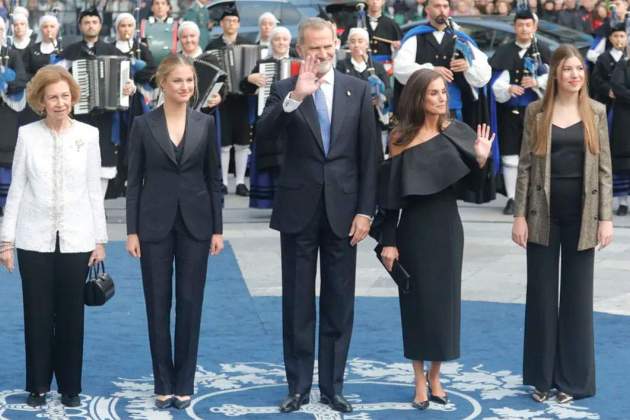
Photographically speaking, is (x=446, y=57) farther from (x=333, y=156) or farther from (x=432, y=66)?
(x=333, y=156)

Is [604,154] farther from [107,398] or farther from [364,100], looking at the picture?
[107,398]

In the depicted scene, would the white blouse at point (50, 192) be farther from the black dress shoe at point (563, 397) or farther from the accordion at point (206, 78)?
the accordion at point (206, 78)

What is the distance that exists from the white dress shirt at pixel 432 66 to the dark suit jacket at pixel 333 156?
19.9 ft

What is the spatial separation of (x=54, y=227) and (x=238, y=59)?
24.7 ft

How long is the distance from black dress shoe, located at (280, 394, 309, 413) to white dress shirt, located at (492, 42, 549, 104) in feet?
23.8

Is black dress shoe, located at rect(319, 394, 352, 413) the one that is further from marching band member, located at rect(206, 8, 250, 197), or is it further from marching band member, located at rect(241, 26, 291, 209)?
marching band member, located at rect(206, 8, 250, 197)

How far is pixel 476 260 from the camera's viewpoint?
1202cm

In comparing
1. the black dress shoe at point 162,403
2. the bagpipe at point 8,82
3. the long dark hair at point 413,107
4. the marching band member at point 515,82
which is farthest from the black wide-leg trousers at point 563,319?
the bagpipe at point 8,82

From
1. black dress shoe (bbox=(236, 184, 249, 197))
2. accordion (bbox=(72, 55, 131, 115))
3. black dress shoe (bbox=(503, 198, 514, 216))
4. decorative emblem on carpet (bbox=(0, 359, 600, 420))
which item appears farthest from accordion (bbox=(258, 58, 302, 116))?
decorative emblem on carpet (bbox=(0, 359, 600, 420))

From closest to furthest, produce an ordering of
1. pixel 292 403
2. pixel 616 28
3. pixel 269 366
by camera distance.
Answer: pixel 292 403 < pixel 269 366 < pixel 616 28

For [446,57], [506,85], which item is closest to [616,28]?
[506,85]

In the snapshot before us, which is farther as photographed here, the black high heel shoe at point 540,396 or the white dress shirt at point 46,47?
the white dress shirt at point 46,47

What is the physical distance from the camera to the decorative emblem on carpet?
24.3 feet

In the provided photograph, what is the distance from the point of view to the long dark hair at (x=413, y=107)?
7398mm
